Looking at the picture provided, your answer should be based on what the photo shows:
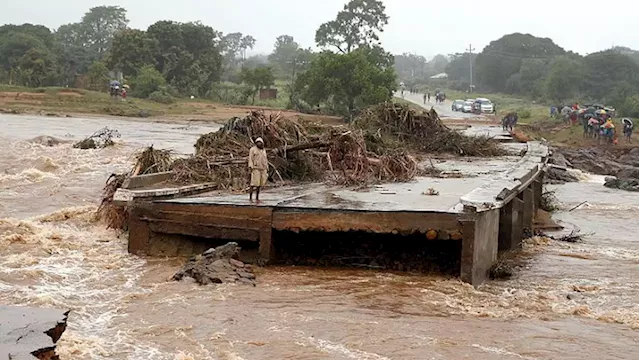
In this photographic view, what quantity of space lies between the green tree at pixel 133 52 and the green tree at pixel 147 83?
3003mm

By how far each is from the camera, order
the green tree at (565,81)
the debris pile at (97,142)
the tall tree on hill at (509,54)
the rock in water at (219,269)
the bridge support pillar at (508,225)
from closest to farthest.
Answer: the rock in water at (219,269), the bridge support pillar at (508,225), the debris pile at (97,142), the green tree at (565,81), the tall tree on hill at (509,54)

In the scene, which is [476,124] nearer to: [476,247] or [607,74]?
[607,74]

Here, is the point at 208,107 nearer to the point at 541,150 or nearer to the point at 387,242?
the point at 541,150

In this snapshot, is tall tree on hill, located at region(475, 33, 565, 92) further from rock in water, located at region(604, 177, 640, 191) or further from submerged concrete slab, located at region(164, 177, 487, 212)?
submerged concrete slab, located at region(164, 177, 487, 212)

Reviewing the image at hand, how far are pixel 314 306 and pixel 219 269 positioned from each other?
5.30 feet

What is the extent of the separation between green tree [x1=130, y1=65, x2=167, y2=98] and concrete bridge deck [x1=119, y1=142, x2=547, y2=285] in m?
38.3

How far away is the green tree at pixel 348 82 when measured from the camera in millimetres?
40094

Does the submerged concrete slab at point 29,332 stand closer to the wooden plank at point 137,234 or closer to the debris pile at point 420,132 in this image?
the wooden plank at point 137,234

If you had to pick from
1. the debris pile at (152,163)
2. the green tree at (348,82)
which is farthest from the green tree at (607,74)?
the debris pile at (152,163)

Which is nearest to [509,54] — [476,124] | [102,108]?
[476,124]

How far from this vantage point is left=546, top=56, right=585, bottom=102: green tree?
6225 centimetres

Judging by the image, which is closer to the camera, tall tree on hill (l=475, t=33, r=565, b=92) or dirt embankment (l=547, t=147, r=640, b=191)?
dirt embankment (l=547, t=147, r=640, b=191)

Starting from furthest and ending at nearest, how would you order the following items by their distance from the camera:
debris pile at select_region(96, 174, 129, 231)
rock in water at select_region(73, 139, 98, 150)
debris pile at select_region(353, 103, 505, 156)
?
1. rock in water at select_region(73, 139, 98, 150)
2. debris pile at select_region(353, 103, 505, 156)
3. debris pile at select_region(96, 174, 129, 231)

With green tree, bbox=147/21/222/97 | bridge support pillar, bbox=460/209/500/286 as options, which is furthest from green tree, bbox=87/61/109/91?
bridge support pillar, bbox=460/209/500/286
